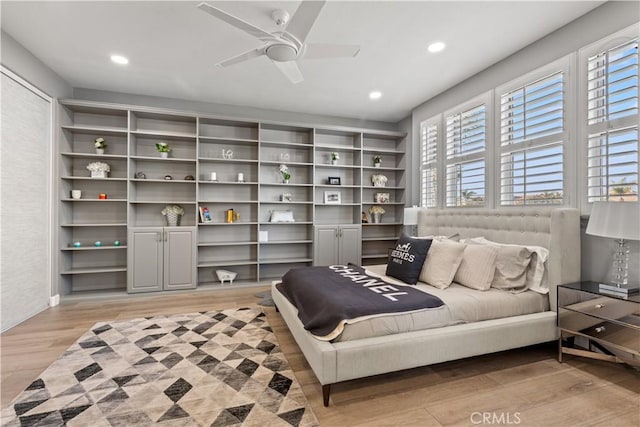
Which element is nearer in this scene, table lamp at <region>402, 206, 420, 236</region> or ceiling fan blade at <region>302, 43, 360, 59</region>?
ceiling fan blade at <region>302, 43, 360, 59</region>

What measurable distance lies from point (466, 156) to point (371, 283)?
7.51 feet

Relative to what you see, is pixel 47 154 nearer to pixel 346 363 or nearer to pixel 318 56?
pixel 318 56

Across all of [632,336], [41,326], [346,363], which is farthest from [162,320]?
[632,336]

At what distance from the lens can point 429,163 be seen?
4.56m

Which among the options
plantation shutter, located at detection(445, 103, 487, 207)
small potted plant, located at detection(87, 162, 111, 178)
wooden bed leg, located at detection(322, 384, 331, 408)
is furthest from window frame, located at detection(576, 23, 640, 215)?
small potted plant, located at detection(87, 162, 111, 178)

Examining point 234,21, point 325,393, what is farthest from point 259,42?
point 325,393

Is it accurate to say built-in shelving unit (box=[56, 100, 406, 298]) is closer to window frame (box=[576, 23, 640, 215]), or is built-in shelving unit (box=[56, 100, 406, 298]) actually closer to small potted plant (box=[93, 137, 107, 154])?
small potted plant (box=[93, 137, 107, 154])

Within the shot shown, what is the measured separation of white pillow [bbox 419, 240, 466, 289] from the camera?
271cm

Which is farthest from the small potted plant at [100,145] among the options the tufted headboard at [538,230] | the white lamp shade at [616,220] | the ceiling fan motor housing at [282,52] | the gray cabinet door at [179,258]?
the white lamp shade at [616,220]

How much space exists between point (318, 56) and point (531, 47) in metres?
2.26

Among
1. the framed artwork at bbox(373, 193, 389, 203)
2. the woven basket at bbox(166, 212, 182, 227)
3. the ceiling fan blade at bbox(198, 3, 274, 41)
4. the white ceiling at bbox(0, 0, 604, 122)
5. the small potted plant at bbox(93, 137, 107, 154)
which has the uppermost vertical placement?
the white ceiling at bbox(0, 0, 604, 122)

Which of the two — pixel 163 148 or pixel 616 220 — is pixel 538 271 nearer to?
pixel 616 220

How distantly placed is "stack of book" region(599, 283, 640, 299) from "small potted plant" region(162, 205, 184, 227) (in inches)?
188

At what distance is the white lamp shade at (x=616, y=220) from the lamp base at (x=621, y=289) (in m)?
0.38
